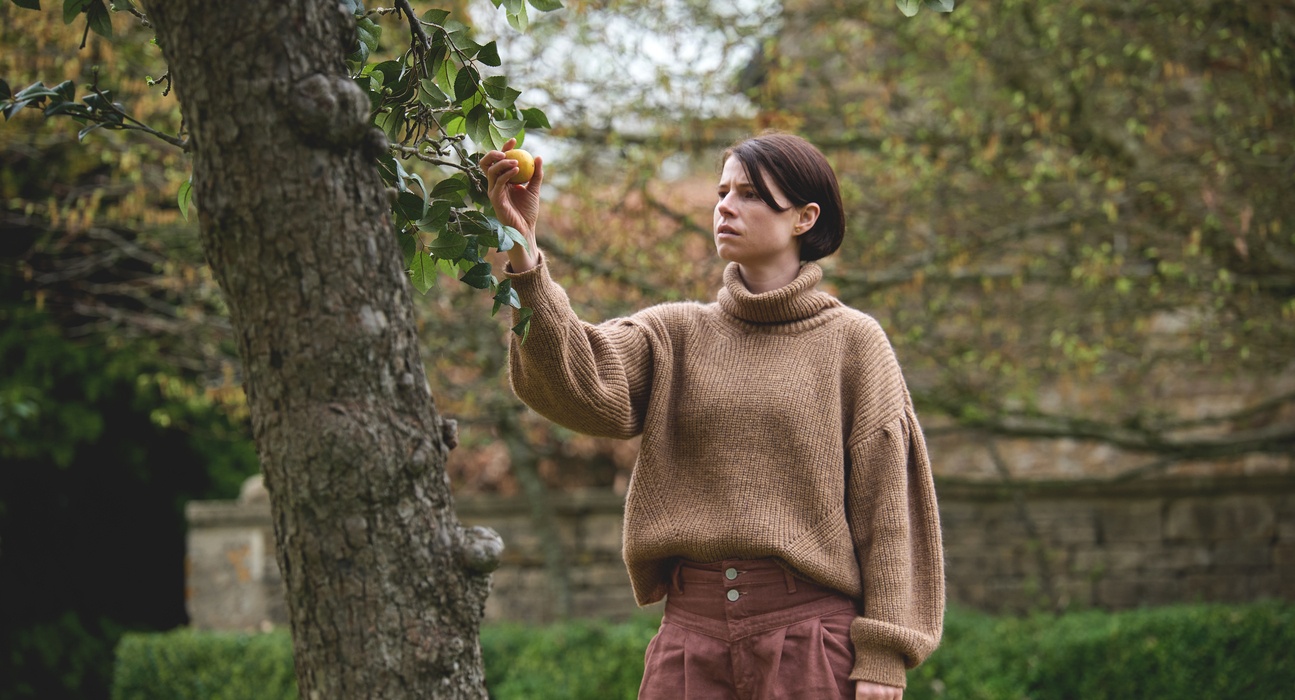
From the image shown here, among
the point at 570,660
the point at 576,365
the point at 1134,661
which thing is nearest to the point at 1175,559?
the point at 1134,661

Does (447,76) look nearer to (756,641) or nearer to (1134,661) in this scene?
(756,641)

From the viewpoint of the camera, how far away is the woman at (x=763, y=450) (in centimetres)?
207

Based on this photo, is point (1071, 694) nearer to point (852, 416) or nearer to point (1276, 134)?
point (1276, 134)

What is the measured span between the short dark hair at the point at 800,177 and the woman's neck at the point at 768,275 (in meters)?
0.05

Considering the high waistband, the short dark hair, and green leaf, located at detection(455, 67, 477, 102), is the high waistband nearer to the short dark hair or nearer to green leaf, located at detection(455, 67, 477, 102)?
the short dark hair

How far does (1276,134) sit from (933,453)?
341 centimetres

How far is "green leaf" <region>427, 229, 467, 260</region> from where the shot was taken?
1.82 meters

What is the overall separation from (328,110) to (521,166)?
1.48ft

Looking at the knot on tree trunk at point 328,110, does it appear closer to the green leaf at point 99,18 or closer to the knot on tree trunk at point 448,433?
the knot on tree trunk at point 448,433

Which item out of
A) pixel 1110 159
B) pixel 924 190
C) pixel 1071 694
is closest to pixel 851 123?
pixel 924 190

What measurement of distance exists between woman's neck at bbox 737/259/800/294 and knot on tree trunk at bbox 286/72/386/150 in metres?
0.93

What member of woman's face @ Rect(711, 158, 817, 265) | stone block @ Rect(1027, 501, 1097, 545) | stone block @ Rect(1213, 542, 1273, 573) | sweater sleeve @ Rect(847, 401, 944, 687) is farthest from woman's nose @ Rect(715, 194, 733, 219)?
stone block @ Rect(1213, 542, 1273, 573)

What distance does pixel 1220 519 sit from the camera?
20.9 ft

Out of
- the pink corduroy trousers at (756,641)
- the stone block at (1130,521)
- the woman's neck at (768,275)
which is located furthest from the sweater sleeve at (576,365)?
the stone block at (1130,521)
